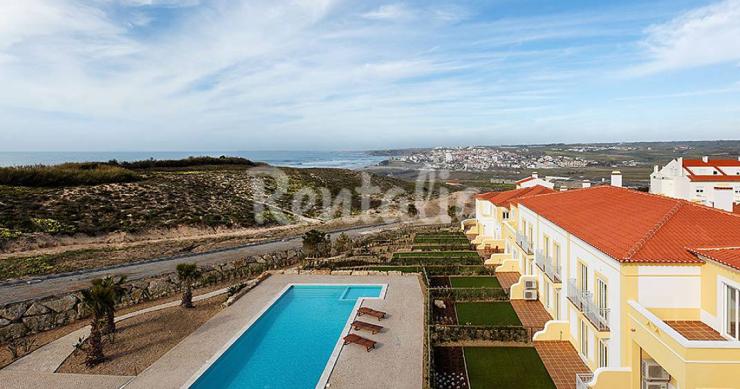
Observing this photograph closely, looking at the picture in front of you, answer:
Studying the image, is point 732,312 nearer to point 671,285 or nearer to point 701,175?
point 671,285

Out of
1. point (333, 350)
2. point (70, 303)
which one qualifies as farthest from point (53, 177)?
point (333, 350)

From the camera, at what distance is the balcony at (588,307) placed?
11008 millimetres

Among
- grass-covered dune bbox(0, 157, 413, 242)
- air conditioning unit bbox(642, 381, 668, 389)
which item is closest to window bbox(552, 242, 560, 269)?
air conditioning unit bbox(642, 381, 668, 389)

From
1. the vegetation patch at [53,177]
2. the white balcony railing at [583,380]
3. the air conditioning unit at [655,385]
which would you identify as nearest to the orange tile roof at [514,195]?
the white balcony railing at [583,380]

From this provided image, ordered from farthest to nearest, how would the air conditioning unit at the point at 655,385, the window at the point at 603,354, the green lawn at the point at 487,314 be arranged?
the green lawn at the point at 487,314
the window at the point at 603,354
the air conditioning unit at the point at 655,385

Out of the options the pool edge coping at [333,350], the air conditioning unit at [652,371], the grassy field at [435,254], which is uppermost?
the air conditioning unit at [652,371]

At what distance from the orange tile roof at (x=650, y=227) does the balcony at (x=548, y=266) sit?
1.61 meters

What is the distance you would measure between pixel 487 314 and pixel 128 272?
18.1 meters

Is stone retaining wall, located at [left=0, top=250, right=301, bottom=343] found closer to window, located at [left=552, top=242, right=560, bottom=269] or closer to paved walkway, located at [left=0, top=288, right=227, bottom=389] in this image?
paved walkway, located at [left=0, top=288, right=227, bottom=389]

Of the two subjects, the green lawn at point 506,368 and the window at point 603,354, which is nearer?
the window at point 603,354

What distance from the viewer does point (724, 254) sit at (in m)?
9.37

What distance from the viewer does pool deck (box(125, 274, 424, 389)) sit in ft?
39.0

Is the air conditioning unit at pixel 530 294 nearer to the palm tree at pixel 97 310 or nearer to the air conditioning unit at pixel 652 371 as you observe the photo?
the air conditioning unit at pixel 652 371

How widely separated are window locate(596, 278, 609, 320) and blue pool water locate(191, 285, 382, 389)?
296 inches
